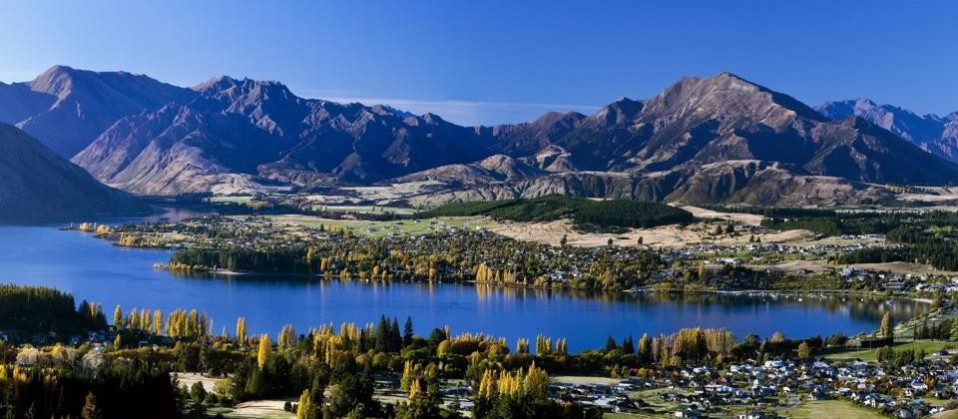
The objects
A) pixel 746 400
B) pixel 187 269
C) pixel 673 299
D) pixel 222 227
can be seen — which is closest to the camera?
pixel 746 400

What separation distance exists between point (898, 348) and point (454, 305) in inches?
1576

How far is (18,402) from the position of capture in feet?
119

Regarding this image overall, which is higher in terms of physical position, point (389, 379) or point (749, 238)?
point (749, 238)

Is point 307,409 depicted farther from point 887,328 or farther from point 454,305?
point 454,305

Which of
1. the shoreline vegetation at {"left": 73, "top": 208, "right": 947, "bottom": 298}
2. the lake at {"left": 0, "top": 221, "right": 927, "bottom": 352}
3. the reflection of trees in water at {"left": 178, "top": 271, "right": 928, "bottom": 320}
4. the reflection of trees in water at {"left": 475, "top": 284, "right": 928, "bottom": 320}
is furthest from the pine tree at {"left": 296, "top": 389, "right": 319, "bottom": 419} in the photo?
the shoreline vegetation at {"left": 73, "top": 208, "right": 947, "bottom": 298}

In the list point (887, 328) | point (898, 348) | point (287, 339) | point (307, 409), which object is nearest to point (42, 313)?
point (287, 339)

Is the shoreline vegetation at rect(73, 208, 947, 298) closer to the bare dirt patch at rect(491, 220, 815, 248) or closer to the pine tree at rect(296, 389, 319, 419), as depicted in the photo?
the bare dirt patch at rect(491, 220, 815, 248)

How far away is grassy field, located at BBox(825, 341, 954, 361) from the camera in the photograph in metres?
60.6

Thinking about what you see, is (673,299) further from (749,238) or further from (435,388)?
(435,388)

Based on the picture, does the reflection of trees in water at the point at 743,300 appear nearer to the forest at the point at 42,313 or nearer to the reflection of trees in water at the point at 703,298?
the reflection of trees in water at the point at 703,298

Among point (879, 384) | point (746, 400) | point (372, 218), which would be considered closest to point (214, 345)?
point (746, 400)

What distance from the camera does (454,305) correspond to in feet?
295

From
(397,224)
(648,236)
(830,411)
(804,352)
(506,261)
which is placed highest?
(397,224)

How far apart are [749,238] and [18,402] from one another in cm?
11743
